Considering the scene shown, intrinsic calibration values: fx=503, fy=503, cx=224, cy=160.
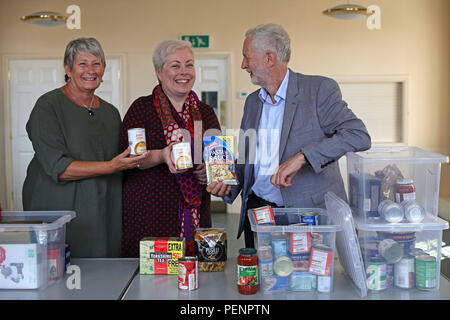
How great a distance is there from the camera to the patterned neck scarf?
8.51 feet

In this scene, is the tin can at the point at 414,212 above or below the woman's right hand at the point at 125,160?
below

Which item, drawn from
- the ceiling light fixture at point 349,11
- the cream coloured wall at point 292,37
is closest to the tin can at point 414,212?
the ceiling light fixture at point 349,11

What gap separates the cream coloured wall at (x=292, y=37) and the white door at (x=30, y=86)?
0.14 metres

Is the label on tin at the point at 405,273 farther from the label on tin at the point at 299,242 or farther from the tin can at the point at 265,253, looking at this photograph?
the tin can at the point at 265,253

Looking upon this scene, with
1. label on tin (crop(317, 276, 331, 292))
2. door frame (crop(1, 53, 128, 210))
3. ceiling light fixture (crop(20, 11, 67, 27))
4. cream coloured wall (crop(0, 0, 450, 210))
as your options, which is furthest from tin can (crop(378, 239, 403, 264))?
door frame (crop(1, 53, 128, 210))

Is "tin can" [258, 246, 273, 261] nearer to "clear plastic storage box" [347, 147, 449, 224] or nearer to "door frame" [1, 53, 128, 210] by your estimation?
"clear plastic storage box" [347, 147, 449, 224]

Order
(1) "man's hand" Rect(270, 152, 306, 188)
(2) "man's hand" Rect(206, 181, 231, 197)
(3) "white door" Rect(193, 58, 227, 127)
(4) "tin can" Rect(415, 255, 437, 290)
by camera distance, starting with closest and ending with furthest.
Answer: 1. (4) "tin can" Rect(415, 255, 437, 290)
2. (1) "man's hand" Rect(270, 152, 306, 188)
3. (2) "man's hand" Rect(206, 181, 231, 197)
4. (3) "white door" Rect(193, 58, 227, 127)

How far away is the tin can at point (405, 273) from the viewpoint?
1.77 m

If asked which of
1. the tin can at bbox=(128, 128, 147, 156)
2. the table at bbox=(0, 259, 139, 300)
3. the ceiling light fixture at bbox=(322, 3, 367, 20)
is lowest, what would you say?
the table at bbox=(0, 259, 139, 300)

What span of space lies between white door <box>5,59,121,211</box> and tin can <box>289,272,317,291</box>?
20.2ft

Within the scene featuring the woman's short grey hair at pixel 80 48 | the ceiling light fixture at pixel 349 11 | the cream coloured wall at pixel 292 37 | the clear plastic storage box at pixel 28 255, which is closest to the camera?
the clear plastic storage box at pixel 28 255

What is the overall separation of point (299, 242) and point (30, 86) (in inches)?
265

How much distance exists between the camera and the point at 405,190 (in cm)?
184

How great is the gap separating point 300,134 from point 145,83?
549 cm
